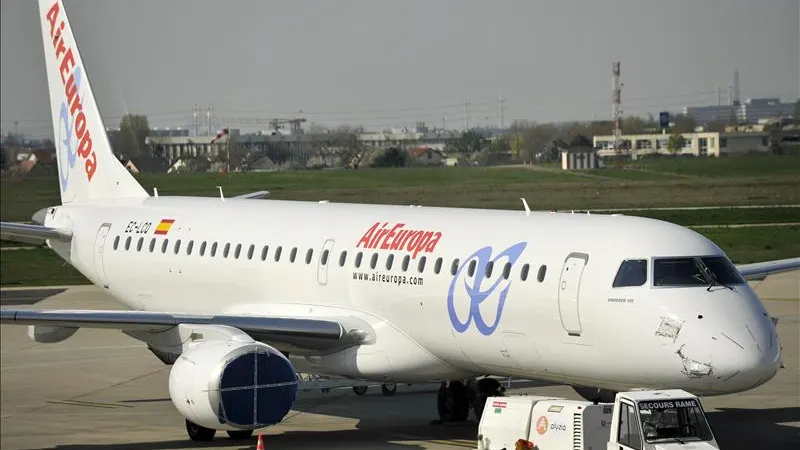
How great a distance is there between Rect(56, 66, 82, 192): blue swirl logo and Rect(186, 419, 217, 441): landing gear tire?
42.7 ft

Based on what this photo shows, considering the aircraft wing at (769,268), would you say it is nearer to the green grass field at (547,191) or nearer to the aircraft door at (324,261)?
the aircraft door at (324,261)

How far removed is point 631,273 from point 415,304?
4.66 meters

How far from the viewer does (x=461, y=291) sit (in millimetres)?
23719

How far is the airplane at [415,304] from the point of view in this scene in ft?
68.4

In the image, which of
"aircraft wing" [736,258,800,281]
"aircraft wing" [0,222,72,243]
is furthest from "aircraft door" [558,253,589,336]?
"aircraft wing" [0,222,72,243]

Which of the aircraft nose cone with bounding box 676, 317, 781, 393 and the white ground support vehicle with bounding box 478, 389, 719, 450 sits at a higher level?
the aircraft nose cone with bounding box 676, 317, 781, 393

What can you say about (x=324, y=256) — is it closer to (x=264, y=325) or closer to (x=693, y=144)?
(x=264, y=325)

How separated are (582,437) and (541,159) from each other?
52666mm

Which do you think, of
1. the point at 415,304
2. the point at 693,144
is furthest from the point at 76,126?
the point at 693,144

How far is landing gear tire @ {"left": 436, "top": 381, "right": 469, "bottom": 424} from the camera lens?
26.5m

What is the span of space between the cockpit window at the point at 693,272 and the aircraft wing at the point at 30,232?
17272mm

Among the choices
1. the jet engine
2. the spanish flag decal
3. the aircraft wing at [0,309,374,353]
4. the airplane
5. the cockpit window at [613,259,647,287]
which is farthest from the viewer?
the spanish flag decal

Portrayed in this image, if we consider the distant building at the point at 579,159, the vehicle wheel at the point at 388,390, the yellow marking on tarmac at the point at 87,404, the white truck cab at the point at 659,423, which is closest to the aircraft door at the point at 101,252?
the yellow marking on tarmac at the point at 87,404

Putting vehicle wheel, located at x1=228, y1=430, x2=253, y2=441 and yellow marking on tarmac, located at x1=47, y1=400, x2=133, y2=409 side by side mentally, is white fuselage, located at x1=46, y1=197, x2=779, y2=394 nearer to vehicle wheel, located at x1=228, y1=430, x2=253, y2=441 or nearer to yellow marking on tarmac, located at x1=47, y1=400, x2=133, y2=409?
vehicle wheel, located at x1=228, y1=430, x2=253, y2=441
